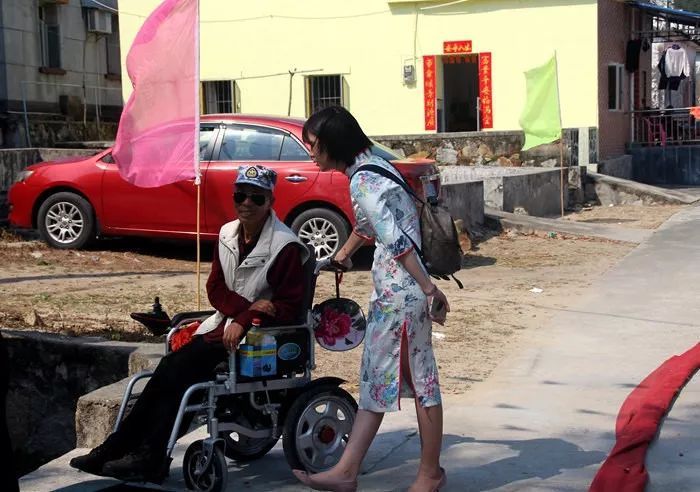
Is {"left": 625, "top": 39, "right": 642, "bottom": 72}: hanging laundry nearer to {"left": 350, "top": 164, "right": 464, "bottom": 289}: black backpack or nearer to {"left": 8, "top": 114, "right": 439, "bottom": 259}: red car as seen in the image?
{"left": 8, "top": 114, "right": 439, "bottom": 259}: red car

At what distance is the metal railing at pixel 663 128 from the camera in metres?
26.8

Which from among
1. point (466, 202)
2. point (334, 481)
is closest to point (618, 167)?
point (466, 202)

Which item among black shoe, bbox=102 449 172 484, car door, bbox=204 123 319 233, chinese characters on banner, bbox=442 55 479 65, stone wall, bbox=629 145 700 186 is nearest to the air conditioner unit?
chinese characters on banner, bbox=442 55 479 65

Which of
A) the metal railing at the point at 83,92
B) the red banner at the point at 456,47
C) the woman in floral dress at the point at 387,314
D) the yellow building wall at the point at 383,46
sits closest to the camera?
the woman in floral dress at the point at 387,314

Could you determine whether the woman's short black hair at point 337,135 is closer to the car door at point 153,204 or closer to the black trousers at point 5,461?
the black trousers at point 5,461

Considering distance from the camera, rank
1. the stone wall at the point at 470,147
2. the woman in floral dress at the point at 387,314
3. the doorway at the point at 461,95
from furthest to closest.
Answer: the doorway at the point at 461,95
the stone wall at the point at 470,147
the woman in floral dress at the point at 387,314

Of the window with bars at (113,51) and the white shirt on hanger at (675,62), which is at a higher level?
the window with bars at (113,51)

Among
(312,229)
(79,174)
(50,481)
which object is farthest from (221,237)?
(79,174)

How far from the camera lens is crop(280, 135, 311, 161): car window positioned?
462 inches

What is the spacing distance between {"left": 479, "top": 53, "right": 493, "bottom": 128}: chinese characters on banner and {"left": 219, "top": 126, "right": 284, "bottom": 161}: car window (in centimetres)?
1299

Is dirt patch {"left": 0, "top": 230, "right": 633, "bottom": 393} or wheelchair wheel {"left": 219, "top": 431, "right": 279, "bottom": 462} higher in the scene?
dirt patch {"left": 0, "top": 230, "right": 633, "bottom": 393}

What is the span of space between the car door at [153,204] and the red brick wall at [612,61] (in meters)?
13.9

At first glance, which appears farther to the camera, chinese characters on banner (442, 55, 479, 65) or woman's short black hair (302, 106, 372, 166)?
chinese characters on banner (442, 55, 479, 65)

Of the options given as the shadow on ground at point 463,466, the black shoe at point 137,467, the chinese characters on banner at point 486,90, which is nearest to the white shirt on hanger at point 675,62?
the chinese characters on banner at point 486,90
